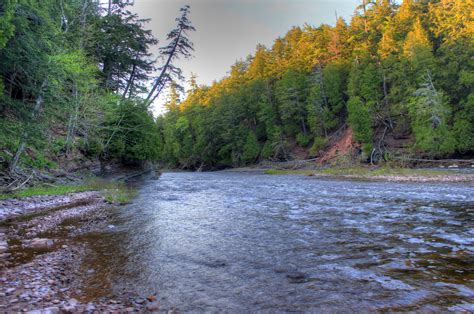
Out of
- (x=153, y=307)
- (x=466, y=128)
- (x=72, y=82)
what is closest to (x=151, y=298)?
(x=153, y=307)

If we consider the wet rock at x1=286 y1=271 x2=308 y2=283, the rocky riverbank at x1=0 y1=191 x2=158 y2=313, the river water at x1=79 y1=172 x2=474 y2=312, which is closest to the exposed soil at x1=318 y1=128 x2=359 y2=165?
the river water at x1=79 y1=172 x2=474 y2=312

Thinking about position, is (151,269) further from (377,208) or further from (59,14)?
(59,14)

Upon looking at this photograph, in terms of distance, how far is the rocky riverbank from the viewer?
3975mm

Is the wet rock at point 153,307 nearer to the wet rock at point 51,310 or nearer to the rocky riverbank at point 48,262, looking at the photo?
the rocky riverbank at point 48,262

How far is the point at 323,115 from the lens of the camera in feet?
154

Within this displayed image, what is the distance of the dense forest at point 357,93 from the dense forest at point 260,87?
0.19m

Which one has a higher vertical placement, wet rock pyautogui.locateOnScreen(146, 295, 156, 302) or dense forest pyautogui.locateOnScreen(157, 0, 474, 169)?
dense forest pyautogui.locateOnScreen(157, 0, 474, 169)

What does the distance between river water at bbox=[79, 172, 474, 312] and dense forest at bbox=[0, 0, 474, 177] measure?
27.1 feet

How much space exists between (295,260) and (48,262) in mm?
4863

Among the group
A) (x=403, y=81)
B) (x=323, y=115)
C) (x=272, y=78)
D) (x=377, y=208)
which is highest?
(x=272, y=78)

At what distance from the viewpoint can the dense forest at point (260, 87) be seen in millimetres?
13234

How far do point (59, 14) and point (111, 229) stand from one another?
1288 centimetres

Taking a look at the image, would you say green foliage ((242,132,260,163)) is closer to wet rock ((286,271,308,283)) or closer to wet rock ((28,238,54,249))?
wet rock ((28,238,54,249))

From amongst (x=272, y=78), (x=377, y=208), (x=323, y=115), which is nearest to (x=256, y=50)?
(x=272, y=78)
